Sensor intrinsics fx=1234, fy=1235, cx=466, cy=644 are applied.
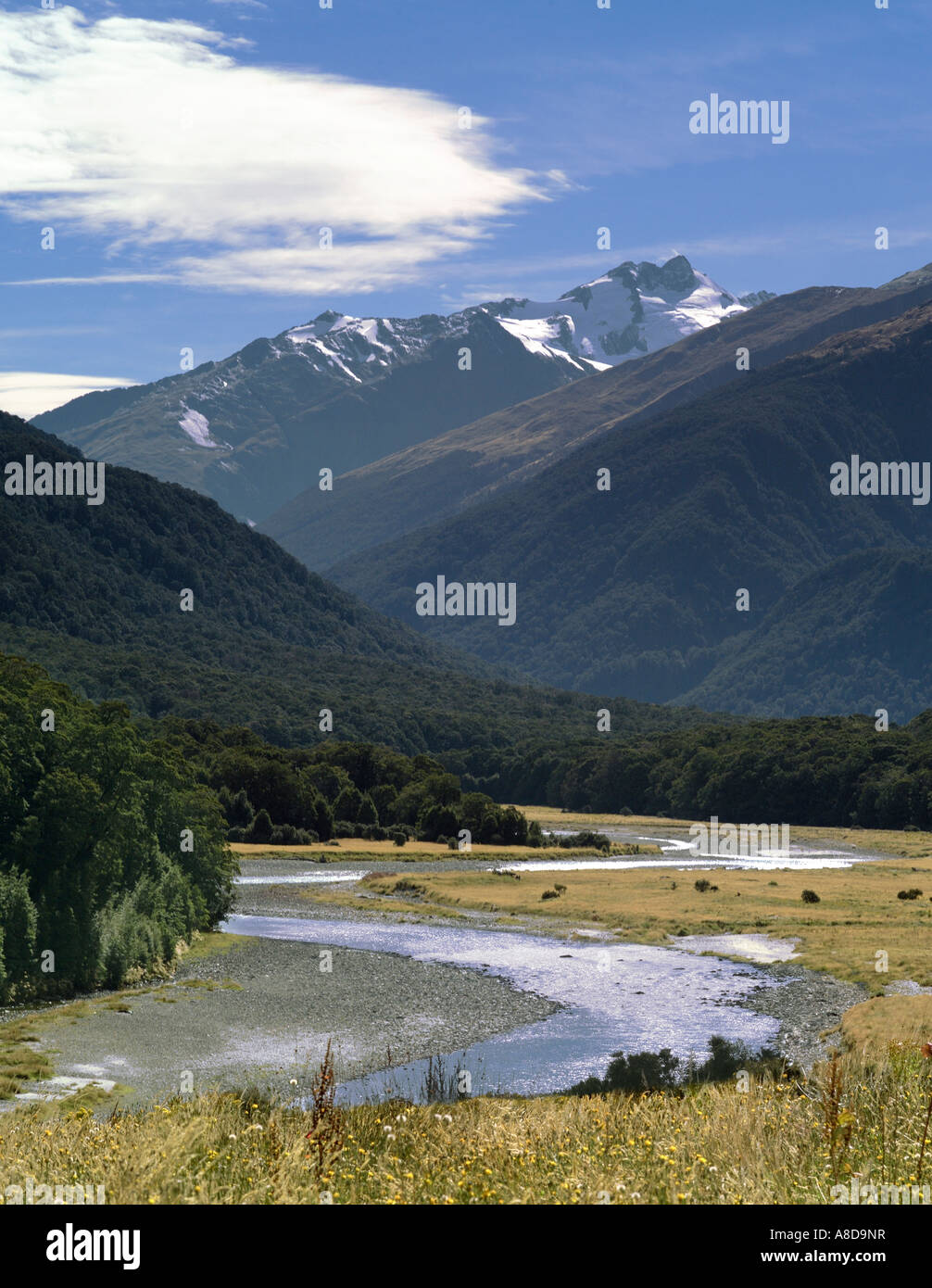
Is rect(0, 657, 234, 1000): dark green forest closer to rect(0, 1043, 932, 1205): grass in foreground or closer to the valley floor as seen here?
the valley floor

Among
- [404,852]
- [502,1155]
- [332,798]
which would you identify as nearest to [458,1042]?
[502,1155]

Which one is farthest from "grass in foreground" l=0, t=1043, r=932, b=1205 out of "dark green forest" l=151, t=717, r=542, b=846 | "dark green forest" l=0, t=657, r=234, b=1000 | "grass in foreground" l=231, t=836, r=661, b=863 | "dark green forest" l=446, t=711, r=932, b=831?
"dark green forest" l=446, t=711, r=932, b=831

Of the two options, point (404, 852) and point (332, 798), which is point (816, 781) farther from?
point (404, 852)

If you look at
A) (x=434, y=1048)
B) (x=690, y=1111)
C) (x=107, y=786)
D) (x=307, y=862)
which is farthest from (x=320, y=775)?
(x=690, y=1111)

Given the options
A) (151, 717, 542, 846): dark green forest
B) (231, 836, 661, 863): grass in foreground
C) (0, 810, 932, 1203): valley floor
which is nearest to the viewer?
(0, 810, 932, 1203): valley floor

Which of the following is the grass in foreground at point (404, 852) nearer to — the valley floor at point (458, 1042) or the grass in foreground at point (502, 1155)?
the valley floor at point (458, 1042)

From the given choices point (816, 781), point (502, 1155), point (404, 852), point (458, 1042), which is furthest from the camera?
point (816, 781)
